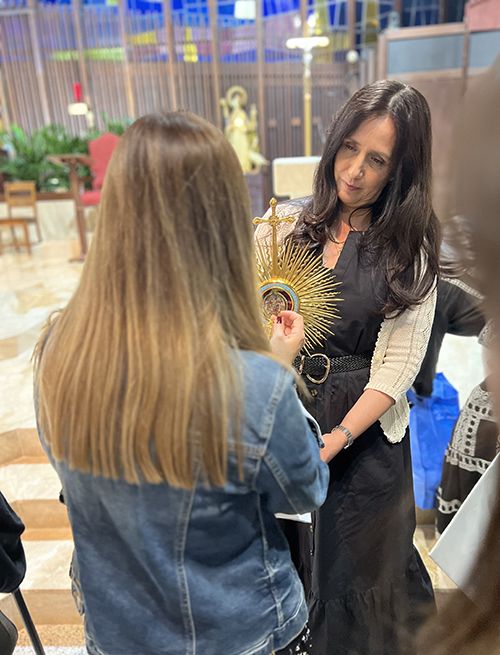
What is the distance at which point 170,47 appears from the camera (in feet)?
34.3

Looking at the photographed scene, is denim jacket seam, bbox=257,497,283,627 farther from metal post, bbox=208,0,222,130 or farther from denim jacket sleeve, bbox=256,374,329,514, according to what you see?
metal post, bbox=208,0,222,130

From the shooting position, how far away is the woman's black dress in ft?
4.60

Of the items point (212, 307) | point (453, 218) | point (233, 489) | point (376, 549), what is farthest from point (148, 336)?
point (376, 549)

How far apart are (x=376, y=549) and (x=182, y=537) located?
883 mm

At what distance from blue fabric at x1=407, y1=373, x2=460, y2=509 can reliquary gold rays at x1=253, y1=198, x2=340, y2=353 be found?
123 centimetres

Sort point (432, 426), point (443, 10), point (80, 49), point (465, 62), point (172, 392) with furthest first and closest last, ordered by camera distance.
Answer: point (80, 49)
point (443, 10)
point (432, 426)
point (172, 392)
point (465, 62)

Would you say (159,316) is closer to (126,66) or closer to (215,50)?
(126,66)

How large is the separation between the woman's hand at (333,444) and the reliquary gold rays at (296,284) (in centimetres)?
24

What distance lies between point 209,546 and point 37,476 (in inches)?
90.3

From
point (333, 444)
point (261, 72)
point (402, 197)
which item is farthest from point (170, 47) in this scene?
point (333, 444)

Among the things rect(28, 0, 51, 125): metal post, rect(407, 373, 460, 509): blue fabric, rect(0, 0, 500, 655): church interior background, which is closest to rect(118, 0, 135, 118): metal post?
rect(0, 0, 500, 655): church interior background

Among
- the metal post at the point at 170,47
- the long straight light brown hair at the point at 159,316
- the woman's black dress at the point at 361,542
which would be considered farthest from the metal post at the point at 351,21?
the long straight light brown hair at the point at 159,316

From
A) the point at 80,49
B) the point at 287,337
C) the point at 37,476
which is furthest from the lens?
the point at 80,49

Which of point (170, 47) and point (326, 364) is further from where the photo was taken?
point (170, 47)
